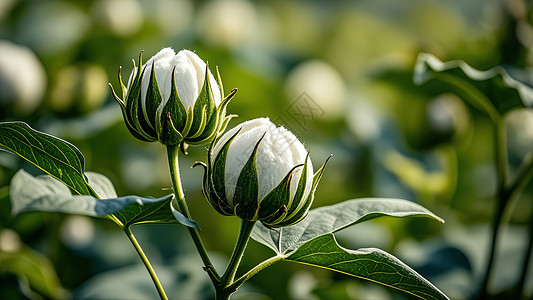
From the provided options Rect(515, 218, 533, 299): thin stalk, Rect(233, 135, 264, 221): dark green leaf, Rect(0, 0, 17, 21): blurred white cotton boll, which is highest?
Rect(0, 0, 17, 21): blurred white cotton boll

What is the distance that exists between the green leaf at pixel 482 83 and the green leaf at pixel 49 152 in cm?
46

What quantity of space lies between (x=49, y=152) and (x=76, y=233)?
704 mm

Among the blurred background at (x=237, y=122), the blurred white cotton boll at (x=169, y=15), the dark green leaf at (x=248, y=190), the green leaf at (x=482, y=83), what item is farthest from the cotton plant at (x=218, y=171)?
the blurred white cotton boll at (x=169, y=15)

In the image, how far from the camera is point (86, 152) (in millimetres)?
1134

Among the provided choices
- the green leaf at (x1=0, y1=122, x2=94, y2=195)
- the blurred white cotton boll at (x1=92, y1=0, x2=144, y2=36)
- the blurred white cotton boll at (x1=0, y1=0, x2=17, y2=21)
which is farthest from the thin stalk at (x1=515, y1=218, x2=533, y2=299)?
the blurred white cotton boll at (x1=0, y1=0, x2=17, y2=21)

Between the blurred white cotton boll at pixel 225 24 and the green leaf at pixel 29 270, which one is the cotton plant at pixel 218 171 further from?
the blurred white cotton boll at pixel 225 24

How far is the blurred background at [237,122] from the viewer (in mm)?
1049

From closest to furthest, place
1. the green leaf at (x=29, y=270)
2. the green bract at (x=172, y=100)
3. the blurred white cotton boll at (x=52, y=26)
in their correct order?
the green bract at (x=172, y=100) < the green leaf at (x=29, y=270) < the blurred white cotton boll at (x=52, y=26)

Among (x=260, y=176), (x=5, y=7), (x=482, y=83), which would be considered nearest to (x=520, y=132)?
(x=482, y=83)

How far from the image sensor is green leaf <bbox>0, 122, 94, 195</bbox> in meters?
0.54

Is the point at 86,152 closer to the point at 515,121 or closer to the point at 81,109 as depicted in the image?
the point at 81,109

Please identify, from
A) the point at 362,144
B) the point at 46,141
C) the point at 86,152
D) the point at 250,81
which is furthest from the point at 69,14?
the point at 46,141

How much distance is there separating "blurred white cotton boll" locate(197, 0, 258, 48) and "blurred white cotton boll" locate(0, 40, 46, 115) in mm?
527

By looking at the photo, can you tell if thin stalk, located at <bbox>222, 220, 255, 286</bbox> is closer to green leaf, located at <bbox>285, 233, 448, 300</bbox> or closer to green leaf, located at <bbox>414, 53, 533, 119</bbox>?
green leaf, located at <bbox>285, 233, 448, 300</bbox>
